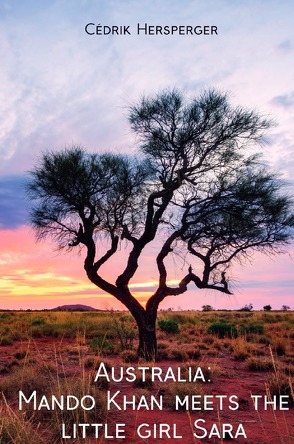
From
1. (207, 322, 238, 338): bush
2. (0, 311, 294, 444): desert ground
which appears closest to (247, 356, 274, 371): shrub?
(0, 311, 294, 444): desert ground

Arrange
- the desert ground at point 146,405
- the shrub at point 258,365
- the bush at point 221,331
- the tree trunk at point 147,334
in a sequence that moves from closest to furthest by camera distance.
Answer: the desert ground at point 146,405
the shrub at point 258,365
the tree trunk at point 147,334
the bush at point 221,331

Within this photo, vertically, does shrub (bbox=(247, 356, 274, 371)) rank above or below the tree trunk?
below

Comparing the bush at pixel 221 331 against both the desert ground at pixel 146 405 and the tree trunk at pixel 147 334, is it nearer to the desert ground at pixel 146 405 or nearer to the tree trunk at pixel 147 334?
the desert ground at pixel 146 405

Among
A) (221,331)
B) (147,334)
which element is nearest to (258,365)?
(147,334)

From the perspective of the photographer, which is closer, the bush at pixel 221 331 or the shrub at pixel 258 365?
the shrub at pixel 258 365

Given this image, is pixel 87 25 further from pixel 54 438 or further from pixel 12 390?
pixel 54 438

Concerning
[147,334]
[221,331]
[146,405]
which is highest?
[147,334]

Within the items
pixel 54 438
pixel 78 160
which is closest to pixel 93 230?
pixel 78 160

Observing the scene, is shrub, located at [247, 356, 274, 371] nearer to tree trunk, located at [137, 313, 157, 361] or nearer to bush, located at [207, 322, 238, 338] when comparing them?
tree trunk, located at [137, 313, 157, 361]

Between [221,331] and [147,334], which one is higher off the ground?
[147,334]

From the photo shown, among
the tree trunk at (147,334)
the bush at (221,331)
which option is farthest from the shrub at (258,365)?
the bush at (221,331)

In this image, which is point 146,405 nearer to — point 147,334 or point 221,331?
point 147,334

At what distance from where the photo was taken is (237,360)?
16.0 meters

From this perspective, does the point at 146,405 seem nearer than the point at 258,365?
Yes
